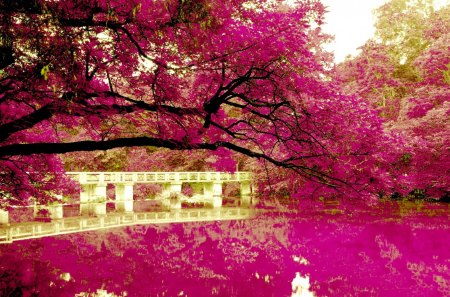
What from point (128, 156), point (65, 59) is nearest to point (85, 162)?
point (128, 156)

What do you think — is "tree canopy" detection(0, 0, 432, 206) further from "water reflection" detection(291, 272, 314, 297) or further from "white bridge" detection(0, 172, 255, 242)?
"white bridge" detection(0, 172, 255, 242)

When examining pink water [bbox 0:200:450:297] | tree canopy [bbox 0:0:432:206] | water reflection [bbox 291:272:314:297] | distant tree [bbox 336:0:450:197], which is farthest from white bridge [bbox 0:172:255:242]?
tree canopy [bbox 0:0:432:206]

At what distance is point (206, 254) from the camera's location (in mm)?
13711

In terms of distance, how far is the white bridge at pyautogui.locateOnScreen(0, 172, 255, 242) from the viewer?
69.5 ft

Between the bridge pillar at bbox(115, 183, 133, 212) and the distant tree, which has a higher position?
the distant tree

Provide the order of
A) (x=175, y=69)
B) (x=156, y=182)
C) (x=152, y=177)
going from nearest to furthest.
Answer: (x=175, y=69)
(x=152, y=177)
(x=156, y=182)

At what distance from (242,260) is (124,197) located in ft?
70.1

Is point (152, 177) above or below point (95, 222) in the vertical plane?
above

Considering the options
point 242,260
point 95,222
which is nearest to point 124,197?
point 95,222

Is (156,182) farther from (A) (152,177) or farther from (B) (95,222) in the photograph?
(B) (95,222)

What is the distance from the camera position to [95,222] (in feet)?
71.4

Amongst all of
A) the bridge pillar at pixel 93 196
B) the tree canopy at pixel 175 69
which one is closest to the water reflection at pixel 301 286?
the tree canopy at pixel 175 69

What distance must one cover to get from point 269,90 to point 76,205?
1095 inches

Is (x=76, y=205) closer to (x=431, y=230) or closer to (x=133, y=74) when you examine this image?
(x=431, y=230)
